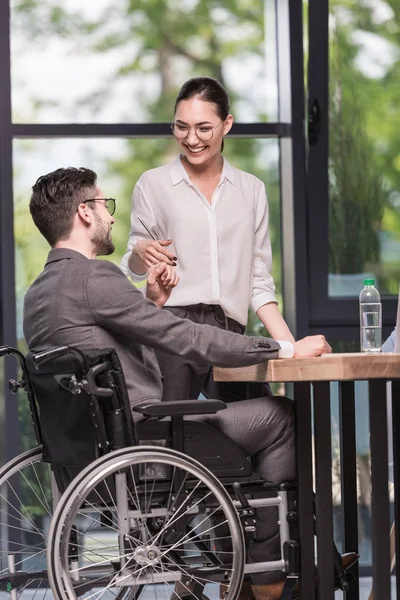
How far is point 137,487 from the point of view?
2.57m

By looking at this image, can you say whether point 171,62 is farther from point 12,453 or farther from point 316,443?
point 316,443

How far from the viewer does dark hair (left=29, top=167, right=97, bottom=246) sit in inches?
113

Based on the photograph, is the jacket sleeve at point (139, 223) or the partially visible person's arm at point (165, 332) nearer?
the partially visible person's arm at point (165, 332)

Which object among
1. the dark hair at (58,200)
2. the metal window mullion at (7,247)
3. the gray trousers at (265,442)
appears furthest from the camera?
the metal window mullion at (7,247)

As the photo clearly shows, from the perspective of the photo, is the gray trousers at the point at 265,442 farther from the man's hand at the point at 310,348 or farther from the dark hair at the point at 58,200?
the dark hair at the point at 58,200

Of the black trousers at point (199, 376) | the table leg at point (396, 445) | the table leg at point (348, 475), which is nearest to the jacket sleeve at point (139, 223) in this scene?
the black trousers at point (199, 376)

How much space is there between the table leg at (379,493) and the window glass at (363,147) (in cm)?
193

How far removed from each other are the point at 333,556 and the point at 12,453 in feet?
6.70

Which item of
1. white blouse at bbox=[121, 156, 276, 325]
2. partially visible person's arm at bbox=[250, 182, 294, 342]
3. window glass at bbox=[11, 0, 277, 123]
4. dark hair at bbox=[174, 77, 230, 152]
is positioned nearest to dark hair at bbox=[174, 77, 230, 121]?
dark hair at bbox=[174, 77, 230, 152]

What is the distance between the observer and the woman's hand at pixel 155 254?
3.02 m

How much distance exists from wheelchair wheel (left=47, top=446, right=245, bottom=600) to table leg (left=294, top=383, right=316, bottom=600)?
0.21 metres

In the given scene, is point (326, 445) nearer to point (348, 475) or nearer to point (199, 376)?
point (348, 475)

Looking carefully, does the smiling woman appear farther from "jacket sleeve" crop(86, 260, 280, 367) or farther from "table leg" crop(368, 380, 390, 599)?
"table leg" crop(368, 380, 390, 599)

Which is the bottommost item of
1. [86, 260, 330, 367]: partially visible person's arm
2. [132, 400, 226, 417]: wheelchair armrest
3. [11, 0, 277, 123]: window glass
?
[132, 400, 226, 417]: wheelchair armrest
